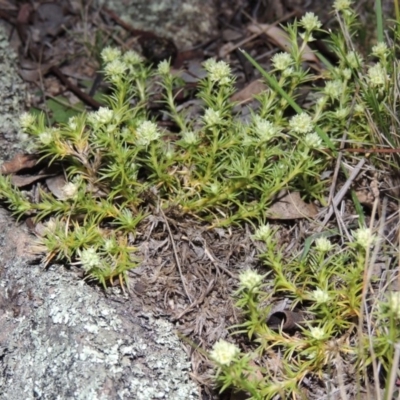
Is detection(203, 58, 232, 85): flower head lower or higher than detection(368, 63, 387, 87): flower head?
lower

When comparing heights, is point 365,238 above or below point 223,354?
above

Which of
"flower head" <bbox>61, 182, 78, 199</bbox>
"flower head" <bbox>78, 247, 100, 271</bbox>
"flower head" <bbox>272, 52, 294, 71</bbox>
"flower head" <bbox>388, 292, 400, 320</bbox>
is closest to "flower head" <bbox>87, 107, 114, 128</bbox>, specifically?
"flower head" <bbox>61, 182, 78, 199</bbox>

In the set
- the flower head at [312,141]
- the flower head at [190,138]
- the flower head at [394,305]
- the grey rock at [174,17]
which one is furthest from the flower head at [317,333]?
the grey rock at [174,17]

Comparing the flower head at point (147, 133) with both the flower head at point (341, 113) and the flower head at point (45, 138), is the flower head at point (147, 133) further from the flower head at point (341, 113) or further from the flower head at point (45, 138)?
the flower head at point (341, 113)

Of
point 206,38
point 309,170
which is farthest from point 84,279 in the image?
point 206,38

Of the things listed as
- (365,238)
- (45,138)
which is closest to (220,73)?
(45,138)

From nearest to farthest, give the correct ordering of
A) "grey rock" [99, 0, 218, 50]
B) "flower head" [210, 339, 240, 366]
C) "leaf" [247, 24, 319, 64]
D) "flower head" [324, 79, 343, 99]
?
"flower head" [210, 339, 240, 366] → "flower head" [324, 79, 343, 99] → "leaf" [247, 24, 319, 64] → "grey rock" [99, 0, 218, 50]

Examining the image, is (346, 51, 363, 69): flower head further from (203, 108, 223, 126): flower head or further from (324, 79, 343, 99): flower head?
(203, 108, 223, 126): flower head

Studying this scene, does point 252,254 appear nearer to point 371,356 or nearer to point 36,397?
point 371,356

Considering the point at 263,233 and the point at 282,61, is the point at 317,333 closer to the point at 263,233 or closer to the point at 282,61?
the point at 263,233
